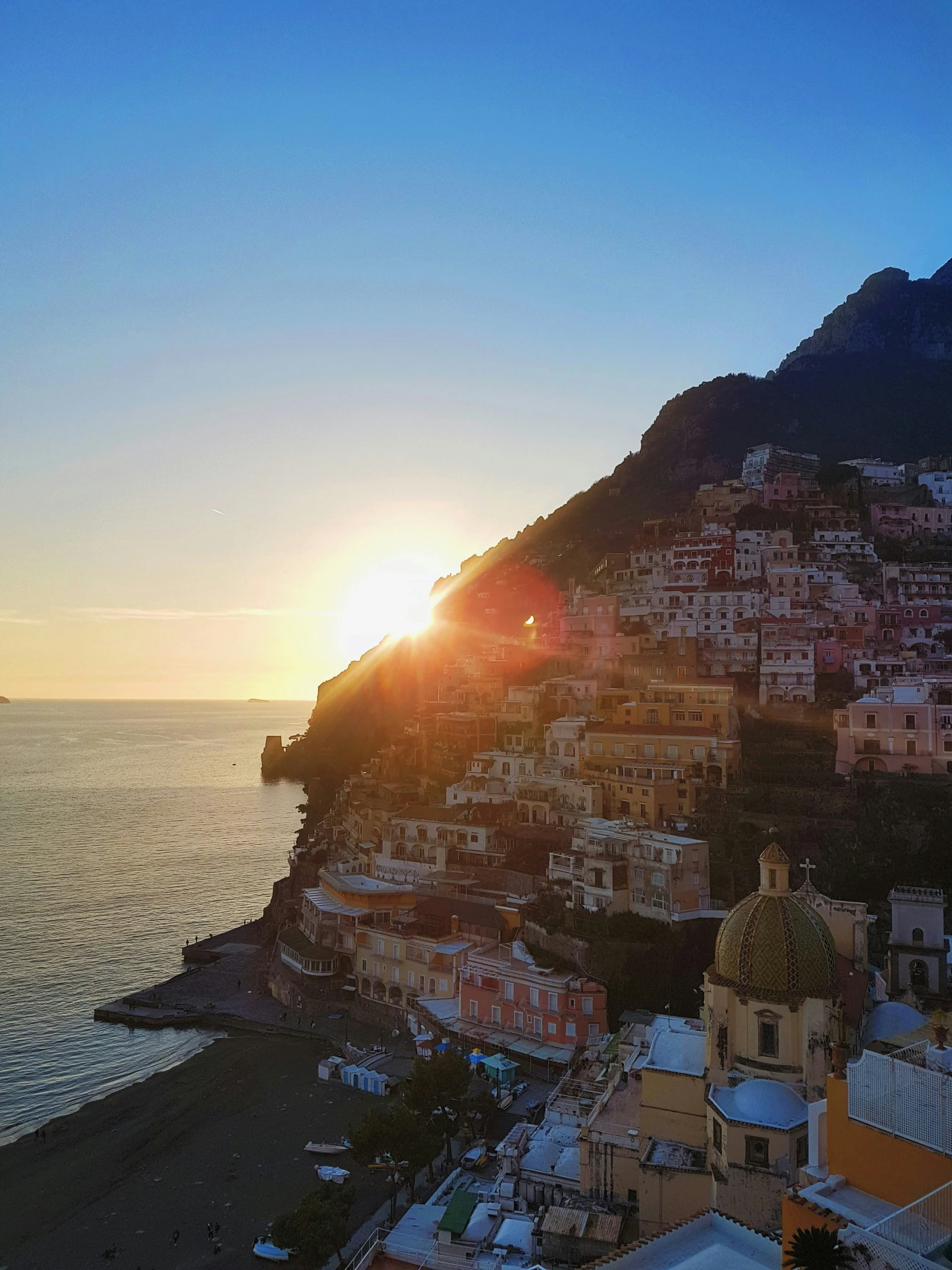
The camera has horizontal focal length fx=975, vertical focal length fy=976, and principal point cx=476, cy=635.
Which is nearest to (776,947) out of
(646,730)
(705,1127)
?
(705,1127)

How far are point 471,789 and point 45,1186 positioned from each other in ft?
96.9

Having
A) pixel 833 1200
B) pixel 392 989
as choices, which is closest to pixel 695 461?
pixel 392 989

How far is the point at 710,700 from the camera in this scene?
180ft

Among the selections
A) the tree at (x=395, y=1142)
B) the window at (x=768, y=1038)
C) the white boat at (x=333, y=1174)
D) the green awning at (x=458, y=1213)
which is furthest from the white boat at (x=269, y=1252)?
the window at (x=768, y=1038)

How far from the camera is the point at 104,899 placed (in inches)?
2842

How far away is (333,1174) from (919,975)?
20587 mm

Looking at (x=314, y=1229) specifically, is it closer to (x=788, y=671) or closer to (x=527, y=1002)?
(x=527, y=1002)

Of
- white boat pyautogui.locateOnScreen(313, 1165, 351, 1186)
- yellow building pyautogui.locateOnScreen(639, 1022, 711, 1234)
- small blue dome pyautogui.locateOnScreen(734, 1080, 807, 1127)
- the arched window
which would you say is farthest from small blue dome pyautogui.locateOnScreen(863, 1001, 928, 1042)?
white boat pyautogui.locateOnScreen(313, 1165, 351, 1186)

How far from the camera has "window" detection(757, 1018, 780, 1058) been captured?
23.6m

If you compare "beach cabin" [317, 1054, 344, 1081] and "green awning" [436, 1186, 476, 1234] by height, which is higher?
"green awning" [436, 1186, 476, 1234]

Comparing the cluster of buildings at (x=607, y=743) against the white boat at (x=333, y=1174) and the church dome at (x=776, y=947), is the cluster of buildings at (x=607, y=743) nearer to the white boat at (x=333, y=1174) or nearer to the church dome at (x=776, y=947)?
the white boat at (x=333, y=1174)

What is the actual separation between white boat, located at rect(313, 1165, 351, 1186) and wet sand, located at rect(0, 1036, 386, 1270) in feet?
1.31

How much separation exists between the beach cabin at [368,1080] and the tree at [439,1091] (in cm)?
678

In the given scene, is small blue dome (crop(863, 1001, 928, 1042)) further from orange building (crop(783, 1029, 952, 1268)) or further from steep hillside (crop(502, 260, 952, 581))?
steep hillside (crop(502, 260, 952, 581))
